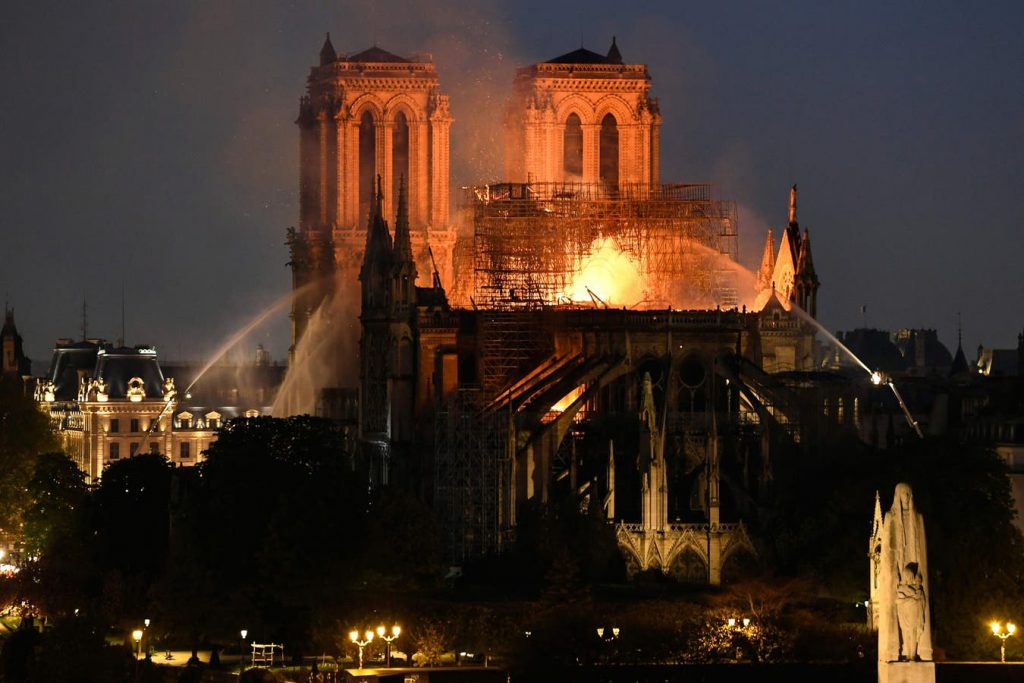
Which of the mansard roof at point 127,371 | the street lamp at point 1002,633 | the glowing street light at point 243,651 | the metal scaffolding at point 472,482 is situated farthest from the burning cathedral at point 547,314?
the mansard roof at point 127,371

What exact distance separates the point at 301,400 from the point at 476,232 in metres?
24.1

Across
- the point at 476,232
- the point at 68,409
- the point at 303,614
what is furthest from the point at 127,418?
the point at 303,614

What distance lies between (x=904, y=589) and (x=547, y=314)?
52030 millimetres

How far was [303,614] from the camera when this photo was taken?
118 m

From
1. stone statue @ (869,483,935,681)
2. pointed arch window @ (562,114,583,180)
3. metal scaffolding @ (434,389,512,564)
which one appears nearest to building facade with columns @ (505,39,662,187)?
pointed arch window @ (562,114,583,180)

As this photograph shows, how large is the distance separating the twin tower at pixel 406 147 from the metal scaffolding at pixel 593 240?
26.0ft

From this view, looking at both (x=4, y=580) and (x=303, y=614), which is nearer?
(x=303, y=614)

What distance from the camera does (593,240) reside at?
148m

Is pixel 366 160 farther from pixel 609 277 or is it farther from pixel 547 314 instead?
pixel 547 314

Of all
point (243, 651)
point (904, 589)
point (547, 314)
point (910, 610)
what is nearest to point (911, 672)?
point (910, 610)

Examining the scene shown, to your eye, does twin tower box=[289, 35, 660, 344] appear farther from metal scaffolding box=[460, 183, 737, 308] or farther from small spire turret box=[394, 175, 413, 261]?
small spire turret box=[394, 175, 413, 261]

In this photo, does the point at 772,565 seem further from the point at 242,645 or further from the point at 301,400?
the point at 301,400

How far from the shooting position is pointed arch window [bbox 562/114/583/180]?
160m

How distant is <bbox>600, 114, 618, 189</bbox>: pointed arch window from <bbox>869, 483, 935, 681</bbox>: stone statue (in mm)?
68646
